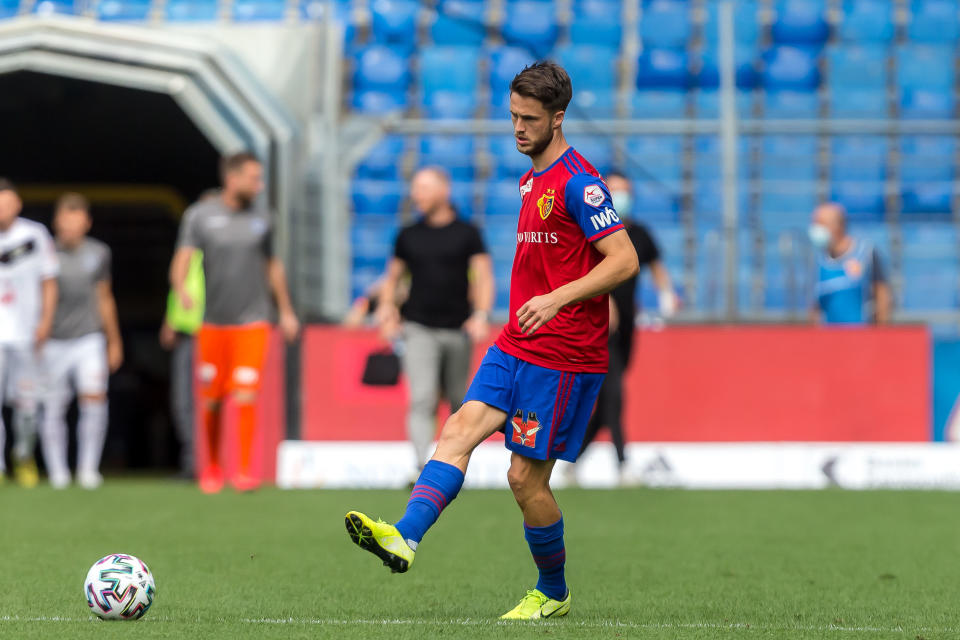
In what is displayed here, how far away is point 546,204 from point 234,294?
5585mm

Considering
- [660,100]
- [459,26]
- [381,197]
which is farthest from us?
[459,26]

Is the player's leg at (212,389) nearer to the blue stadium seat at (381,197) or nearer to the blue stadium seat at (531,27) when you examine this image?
the blue stadium seat at (381,197)

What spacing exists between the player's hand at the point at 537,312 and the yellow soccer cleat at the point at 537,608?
96 centimetres

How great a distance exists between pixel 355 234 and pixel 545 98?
1039 centimetres

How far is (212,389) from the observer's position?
10094mm

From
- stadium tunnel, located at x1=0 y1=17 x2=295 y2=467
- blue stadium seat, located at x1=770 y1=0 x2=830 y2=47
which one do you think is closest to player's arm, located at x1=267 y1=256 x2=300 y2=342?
stadium tunnel, located at x1=0 y1=17 x2=295 y2=467

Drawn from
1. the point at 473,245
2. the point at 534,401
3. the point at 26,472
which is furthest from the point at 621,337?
the point at 534,401

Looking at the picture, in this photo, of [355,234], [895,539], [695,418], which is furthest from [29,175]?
[895,539]

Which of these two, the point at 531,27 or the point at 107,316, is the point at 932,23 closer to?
the point at 531,27

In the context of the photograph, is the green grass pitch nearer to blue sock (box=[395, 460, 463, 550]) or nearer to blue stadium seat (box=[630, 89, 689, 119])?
blue sock (box=[395, 460, 463, 550])

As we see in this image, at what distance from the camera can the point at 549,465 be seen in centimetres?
486

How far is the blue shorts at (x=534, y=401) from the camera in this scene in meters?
4.76

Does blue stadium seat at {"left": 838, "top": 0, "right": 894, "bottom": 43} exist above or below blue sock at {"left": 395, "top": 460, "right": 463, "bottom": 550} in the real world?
above

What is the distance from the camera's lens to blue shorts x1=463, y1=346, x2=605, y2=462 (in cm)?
476
